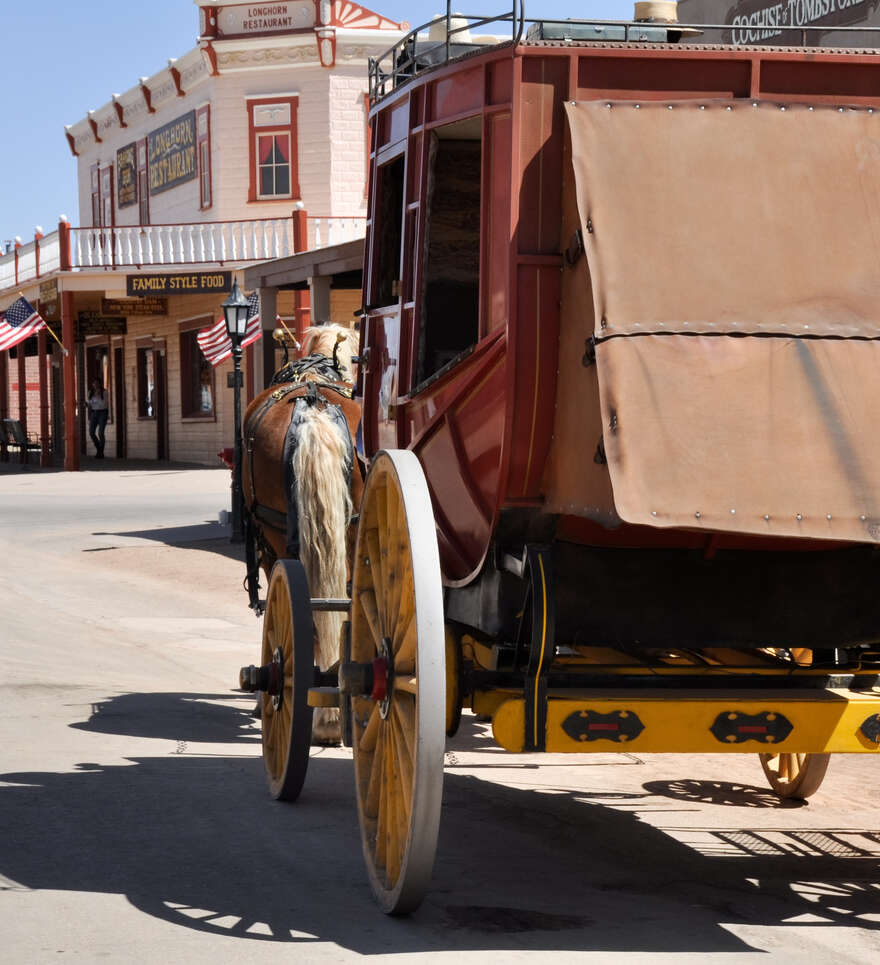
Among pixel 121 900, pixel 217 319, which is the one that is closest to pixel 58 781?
pixel 121 900

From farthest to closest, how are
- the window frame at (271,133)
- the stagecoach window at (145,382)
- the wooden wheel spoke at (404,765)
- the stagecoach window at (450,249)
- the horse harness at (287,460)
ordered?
the stagecoach window at (145,382)
the window frame at (271,133)
the horse harness at (287,460)
the stagecoach window at (450,249)
the wooden wheel spoke at (404,765)

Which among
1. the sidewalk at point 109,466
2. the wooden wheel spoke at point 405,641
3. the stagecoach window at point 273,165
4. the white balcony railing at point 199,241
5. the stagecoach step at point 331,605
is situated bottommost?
the sidewalk at point 109,466

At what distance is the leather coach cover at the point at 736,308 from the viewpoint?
13.1 ft

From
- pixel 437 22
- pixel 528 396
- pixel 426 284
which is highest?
pixel 437 22

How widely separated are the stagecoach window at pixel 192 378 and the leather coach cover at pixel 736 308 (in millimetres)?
29769

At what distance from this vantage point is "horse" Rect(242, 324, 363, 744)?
7.38m

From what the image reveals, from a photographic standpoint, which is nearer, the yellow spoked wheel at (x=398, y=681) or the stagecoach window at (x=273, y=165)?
the yellow spoked wheel at (x=398, y=681)

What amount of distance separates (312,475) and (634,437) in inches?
146

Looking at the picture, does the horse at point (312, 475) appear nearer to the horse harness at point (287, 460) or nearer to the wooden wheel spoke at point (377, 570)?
the horse harness at point (287, 460)

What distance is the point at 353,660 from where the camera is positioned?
208 inches

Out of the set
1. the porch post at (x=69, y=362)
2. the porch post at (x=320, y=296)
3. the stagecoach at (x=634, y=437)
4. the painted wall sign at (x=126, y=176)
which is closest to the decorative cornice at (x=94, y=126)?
the painted wall sign at (x=126, y=176)

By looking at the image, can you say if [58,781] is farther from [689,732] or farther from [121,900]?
[689,732]

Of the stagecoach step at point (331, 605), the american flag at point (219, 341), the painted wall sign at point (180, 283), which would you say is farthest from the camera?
the painted wall sign at point (180, 283)

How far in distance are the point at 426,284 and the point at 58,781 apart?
2.84 metres
